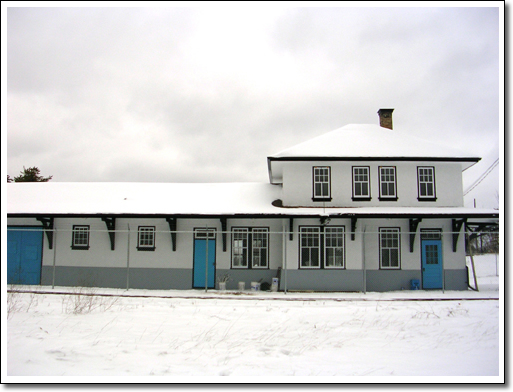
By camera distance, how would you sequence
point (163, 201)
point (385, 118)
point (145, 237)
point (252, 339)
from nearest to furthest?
point (252, 339) → point (145, 237) → point (163, 201) → point (385, 118)

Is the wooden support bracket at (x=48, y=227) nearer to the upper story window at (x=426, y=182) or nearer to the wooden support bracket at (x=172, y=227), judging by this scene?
the wooden support bracket at (x=172, y=227)

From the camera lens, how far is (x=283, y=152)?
17.0 m

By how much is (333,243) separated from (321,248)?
530 millimetres

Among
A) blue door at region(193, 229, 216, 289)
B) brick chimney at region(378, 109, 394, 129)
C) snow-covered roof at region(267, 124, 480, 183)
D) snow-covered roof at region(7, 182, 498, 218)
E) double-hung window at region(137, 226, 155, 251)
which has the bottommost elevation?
blue door at region(193, 229, 216, 289)

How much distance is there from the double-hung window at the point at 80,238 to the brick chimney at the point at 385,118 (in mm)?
14837

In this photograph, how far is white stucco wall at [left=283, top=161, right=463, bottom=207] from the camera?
1683 cm

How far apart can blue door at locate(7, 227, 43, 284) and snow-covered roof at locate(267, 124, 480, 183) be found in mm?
10535

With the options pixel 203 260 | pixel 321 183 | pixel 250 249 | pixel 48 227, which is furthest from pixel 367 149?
pixel 48 227

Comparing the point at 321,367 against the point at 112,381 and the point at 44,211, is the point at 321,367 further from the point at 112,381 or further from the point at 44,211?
the point at 44,211

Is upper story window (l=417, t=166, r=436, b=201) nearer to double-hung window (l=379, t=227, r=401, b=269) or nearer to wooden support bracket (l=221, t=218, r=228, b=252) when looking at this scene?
double-hung window (l=379, t=227, r=401, b=269)

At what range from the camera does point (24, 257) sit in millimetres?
17000

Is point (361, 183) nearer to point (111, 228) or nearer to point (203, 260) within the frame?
point (203, 260)

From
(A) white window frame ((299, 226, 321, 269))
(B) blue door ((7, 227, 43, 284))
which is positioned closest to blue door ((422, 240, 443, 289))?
(A) white window frame ((299, 226, 321, 269))

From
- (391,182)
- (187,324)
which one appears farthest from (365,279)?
(187,324)
